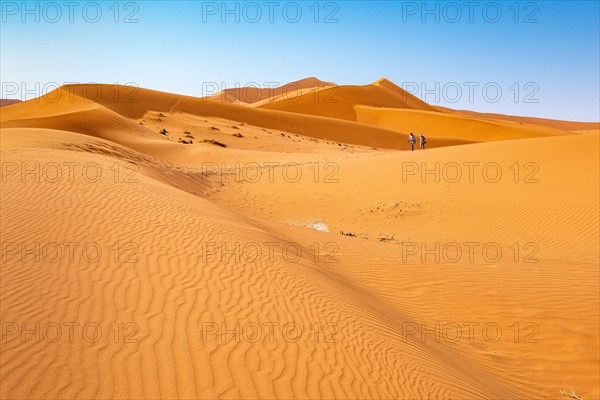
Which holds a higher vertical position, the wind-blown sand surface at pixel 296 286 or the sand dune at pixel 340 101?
the sand dune at pixel 340 101

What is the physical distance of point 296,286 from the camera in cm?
521

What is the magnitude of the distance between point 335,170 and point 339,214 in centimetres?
503

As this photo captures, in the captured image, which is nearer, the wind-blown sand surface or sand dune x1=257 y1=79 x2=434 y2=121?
the wind-blown sand surface

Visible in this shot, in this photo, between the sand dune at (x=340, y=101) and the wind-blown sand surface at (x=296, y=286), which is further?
the sand dune at (x=340, y=101)

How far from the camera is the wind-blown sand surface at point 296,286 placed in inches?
131

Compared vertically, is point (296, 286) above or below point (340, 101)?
below

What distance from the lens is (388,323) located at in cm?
528

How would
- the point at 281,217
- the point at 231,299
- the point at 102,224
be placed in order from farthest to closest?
1. the point at 281,217
2. the point at 102,224
3. the point at 231,299

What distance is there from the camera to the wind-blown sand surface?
332 centimetres

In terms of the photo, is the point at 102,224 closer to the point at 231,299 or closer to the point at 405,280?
the point at 231,299

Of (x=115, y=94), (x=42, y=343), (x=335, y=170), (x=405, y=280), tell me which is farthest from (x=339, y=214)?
(x=115, y=94)

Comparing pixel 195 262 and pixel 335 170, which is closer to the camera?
pixel 195 262

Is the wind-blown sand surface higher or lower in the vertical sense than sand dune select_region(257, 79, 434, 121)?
lower

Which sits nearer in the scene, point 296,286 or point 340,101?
point 296,286
